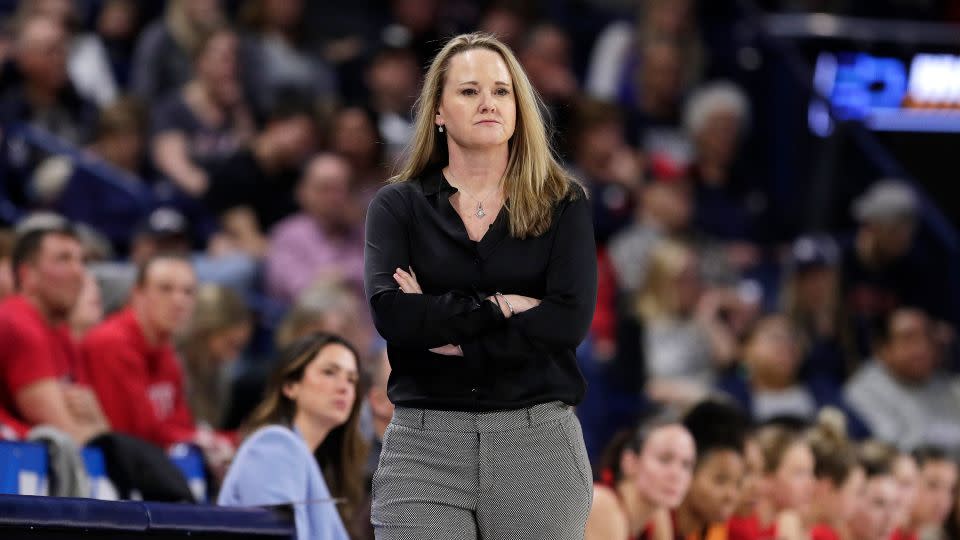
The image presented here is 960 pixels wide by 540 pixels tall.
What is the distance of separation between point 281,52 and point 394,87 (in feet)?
2.62

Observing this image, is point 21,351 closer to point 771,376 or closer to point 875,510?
point 875,510

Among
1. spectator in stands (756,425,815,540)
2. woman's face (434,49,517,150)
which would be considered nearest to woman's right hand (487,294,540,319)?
woman's face (434,49,517,150)

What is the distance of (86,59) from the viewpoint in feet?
31.8

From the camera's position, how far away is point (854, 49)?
11.0 m

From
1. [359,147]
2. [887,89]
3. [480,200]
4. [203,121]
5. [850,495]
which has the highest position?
[203,121]

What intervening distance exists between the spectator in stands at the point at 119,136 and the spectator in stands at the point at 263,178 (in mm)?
480

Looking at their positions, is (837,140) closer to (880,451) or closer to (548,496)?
(880,451)

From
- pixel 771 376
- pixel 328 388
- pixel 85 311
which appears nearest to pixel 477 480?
pixel 328 388

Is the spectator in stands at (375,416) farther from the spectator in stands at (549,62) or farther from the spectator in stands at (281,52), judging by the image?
the spectator in stands at (549,62)

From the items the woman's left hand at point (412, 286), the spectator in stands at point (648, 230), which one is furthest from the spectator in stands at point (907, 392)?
the woman's left hand at point (412, 286)

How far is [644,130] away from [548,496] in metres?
7.46

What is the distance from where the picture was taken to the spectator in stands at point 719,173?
10328mm

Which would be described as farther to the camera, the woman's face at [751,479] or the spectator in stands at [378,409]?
the woman's face at [751,479]

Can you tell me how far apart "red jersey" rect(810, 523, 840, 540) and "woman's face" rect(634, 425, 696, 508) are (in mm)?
1463
